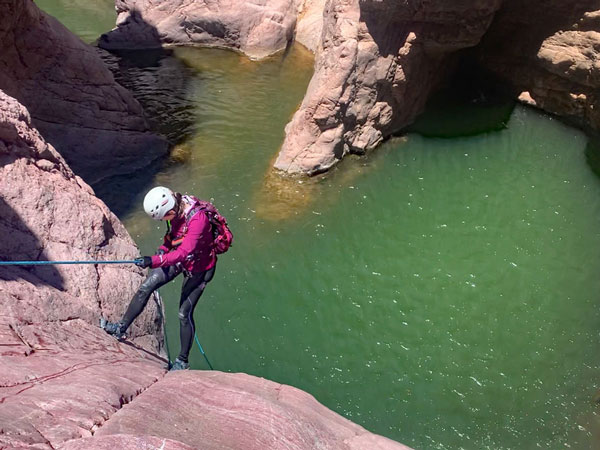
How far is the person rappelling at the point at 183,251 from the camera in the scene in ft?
18.9

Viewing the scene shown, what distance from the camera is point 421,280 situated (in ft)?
30.3

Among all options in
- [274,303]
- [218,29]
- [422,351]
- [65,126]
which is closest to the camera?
[422,351]

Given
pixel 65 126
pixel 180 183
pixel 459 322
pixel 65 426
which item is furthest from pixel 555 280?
pixel 65 126

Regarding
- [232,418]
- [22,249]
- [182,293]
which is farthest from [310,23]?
[232,418]

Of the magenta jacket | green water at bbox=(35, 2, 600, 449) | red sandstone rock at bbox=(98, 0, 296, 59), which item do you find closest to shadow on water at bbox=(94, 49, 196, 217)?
green water at bbox=(35, 2, 600, 449)

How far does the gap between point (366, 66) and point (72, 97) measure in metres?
5.93

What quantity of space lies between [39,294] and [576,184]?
9.45 m

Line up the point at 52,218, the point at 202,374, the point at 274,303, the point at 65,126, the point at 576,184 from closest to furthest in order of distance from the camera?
the point at 202,374 < the point at 52,218 < the point at 274,303 < the point at 576,184 < the point at 65,126

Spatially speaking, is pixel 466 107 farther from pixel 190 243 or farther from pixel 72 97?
pixel 190 243

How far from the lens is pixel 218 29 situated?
56.3ft

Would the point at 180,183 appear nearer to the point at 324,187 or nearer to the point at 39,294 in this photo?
the point at 324,187

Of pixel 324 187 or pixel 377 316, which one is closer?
pixel 377 316

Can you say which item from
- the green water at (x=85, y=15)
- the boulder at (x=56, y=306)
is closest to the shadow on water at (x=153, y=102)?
the green water at (x=85, y=15)

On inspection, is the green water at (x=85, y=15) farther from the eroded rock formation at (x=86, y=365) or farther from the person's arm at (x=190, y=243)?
the person's arm at (x=190, y=243)
